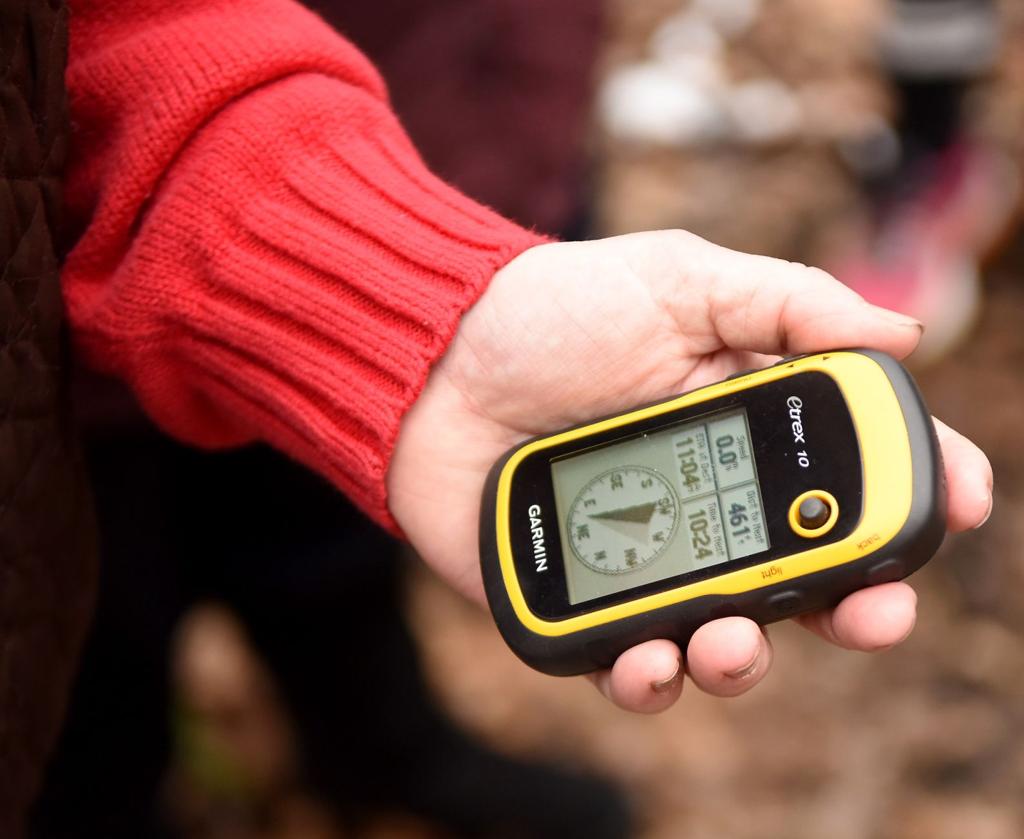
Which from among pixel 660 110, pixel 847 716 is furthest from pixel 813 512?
pixel 660 110

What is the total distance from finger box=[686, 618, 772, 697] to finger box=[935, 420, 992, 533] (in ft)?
0.55

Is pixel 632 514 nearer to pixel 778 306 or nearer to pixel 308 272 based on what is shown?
pixel 778 306

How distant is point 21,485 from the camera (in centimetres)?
77

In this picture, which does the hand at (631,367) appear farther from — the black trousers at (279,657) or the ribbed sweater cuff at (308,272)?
the black trousers at (279,657)

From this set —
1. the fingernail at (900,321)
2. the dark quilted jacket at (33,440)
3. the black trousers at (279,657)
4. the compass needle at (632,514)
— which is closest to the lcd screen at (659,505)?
the compass needle at (632,514)

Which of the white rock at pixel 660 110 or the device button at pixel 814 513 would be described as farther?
the white rock at pixel 660 110

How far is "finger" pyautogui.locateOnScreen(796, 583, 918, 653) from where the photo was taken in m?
0.76

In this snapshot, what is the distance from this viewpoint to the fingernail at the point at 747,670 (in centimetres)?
78

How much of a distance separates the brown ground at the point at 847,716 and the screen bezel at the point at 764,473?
0.81m

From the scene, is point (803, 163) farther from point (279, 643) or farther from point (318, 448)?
point (318, 448)

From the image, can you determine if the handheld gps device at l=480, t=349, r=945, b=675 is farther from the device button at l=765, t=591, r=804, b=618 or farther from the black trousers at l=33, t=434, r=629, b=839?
the black trousers at l=33, t=434, r=629, b=839

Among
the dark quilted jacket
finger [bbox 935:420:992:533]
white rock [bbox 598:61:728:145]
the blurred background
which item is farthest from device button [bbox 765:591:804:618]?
white rock [bbox 598:61:728:145]

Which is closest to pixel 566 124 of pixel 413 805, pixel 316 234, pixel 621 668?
pixel 316 234

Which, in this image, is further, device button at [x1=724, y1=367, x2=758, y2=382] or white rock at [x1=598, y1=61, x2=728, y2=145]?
white rock at [x1=598, y1=61, x2=728, y2=145]
